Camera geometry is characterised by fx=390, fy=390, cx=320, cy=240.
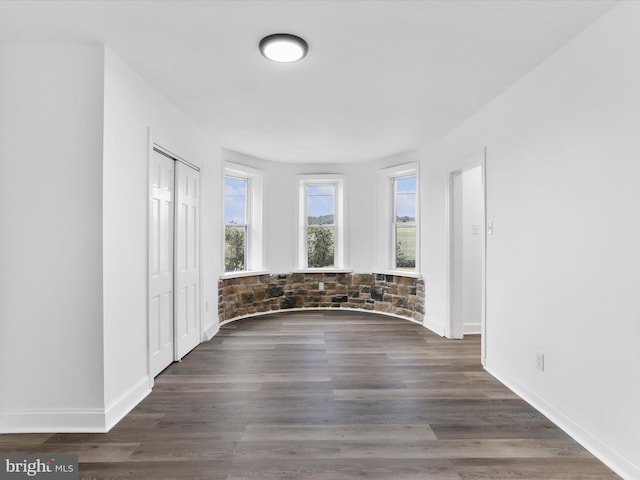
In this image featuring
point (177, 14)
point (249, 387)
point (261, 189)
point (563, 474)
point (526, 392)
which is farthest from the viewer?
point (261, 189)

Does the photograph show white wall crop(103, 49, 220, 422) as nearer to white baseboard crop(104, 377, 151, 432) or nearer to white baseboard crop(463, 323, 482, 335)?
white baseboard crop(104, 377, 151, 432)

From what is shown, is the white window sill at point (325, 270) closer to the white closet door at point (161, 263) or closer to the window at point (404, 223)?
the window at point (404, 223)

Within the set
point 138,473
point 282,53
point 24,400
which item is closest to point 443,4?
point 282,53

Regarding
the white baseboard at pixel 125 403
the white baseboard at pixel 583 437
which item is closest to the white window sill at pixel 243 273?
the white baseboard at pixel 125 403

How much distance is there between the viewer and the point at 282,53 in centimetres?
253

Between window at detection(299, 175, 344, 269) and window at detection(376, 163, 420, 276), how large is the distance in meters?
0.70

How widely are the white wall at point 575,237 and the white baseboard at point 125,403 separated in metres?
2.91

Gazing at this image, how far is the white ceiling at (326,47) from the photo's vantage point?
6.95 ft

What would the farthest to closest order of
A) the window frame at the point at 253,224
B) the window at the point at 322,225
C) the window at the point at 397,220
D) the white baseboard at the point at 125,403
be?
the window at the point at 322,225, the window frame at the point at 253,224, the window at the point at 397,220, the white baseboard at the point at 125,403

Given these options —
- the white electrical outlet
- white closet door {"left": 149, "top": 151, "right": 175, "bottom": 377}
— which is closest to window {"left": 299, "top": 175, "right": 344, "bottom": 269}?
white closet door {"left": 149, "top": 151, "right": 175, "bottom": 377}

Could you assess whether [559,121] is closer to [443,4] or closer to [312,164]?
[443,4]

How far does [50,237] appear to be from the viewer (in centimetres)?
248

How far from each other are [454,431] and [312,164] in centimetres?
483

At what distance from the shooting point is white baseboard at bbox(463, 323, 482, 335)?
4.93 m
